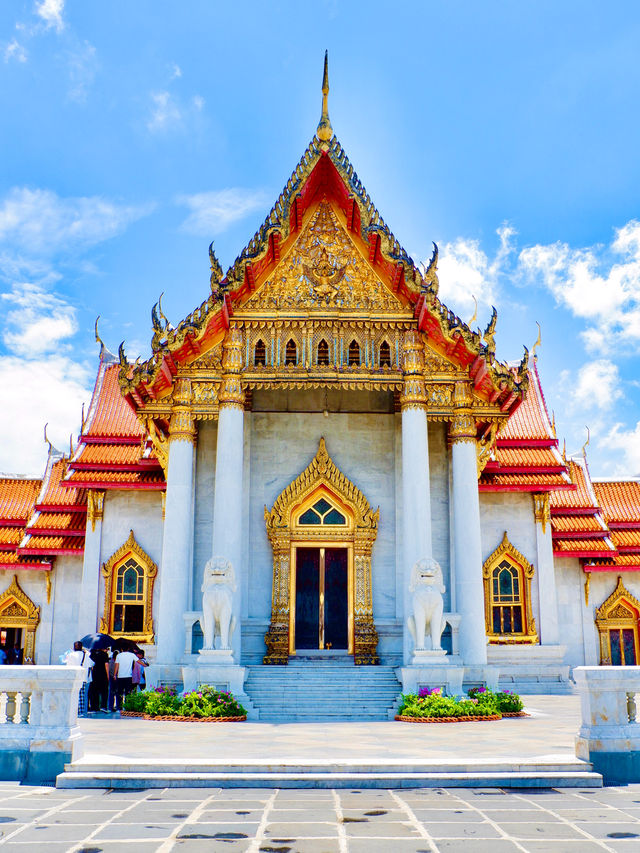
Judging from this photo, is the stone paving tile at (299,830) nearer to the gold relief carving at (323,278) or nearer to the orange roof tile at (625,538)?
the gold relief carving at (323,278)

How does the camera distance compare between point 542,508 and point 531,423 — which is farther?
point 531,423

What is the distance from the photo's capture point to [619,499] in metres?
22.6

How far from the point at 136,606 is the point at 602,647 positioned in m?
10.8

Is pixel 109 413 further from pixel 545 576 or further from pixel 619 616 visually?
pixel 619 616

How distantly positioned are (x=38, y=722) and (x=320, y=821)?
9.94 ft

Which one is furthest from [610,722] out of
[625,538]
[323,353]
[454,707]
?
[625,538]

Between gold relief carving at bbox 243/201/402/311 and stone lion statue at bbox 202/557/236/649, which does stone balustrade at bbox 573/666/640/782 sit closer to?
stone lion statue at bbox 202/557/236/649

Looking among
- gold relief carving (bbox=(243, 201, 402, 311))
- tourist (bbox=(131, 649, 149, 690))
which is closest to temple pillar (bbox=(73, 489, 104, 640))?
tourist (bbox=(131, 649, 149, 690))

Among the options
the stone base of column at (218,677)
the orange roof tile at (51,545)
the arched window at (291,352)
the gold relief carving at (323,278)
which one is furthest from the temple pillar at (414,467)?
the orange roof tile at (51,545)

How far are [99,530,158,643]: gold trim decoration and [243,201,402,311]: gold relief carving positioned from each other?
632cm

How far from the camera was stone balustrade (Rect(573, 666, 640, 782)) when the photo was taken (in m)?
7.36

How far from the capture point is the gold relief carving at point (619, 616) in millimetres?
20172

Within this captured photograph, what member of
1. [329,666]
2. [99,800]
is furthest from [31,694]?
[329,666]

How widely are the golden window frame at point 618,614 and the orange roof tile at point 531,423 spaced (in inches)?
162
